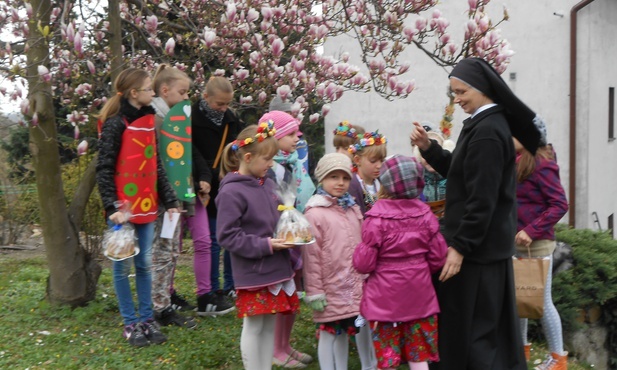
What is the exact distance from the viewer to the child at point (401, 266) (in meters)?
3.76

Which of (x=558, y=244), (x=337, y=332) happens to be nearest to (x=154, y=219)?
(x=337, y=332)

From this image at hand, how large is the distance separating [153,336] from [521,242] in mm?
2733

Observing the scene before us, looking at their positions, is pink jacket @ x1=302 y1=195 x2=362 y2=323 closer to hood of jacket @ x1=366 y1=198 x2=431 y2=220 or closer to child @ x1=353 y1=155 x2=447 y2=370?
child @ x1=353 y1=155 x2=447 y2=370

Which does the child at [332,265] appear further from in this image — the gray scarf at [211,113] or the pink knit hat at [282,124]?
the gray scarf at [211,113]

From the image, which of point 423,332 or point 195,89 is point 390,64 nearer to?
point 195,89

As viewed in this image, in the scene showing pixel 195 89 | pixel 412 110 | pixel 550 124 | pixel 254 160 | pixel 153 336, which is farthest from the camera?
pixel 412 110

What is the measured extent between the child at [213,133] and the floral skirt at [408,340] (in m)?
2.15

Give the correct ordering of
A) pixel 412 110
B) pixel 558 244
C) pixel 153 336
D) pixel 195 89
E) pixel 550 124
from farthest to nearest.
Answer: pixel 412 110 < pixel 550 124 < pixel 195 89 < pixel 558 244 < pixel 153 336

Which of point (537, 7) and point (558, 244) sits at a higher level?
point (537, 7)

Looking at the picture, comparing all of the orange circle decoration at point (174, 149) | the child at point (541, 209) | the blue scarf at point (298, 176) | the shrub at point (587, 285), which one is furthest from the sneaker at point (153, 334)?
the shrub at point (587, 285)

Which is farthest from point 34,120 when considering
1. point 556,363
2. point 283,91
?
point 556,363

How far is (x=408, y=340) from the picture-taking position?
388 cm

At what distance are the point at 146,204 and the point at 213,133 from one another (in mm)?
1116

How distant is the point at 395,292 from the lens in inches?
148
